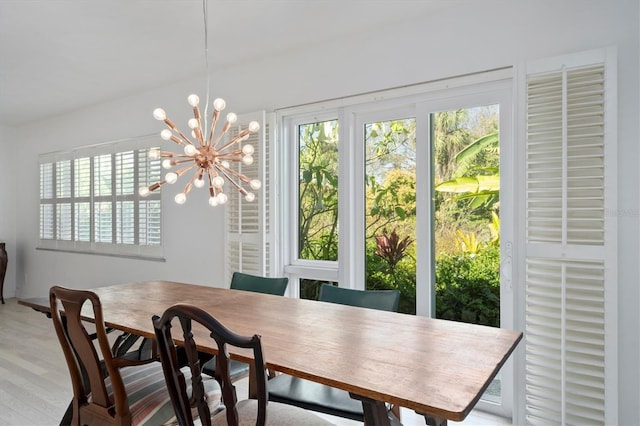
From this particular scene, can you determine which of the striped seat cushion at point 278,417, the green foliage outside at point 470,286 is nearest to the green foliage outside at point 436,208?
the green foliage outside at point 470,286

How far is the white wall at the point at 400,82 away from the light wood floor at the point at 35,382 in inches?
33.4

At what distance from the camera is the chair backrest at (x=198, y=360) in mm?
1231

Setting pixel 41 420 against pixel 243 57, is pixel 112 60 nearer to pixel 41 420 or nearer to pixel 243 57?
pixel 243 57

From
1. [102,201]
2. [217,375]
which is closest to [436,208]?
[217,375]

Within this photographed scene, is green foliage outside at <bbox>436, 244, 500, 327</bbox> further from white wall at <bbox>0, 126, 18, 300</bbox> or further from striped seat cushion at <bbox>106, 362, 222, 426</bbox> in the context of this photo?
white wall at <bbox>0, 126, 18, 300</bbox>

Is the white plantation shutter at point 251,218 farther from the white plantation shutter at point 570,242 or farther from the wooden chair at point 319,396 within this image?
the white plantation shutter at point 570,242

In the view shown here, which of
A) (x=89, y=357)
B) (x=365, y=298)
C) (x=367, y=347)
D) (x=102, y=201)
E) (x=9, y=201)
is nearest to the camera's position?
(x=367, y=347)

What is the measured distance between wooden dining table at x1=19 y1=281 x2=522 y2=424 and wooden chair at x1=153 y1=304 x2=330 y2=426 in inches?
5.1

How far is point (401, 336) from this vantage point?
5.61ft

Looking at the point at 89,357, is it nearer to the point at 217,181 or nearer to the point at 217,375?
the point at 217,375

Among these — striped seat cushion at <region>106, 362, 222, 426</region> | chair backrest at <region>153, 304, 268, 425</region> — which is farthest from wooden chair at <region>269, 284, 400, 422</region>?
chair backrest at <region>153, 304, 268, 425</region>

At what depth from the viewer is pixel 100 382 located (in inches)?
67.2

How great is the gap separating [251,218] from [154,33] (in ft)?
5.14

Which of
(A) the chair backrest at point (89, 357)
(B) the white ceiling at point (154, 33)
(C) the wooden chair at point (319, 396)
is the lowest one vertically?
(C) the wooden chair at point (319, 396)
